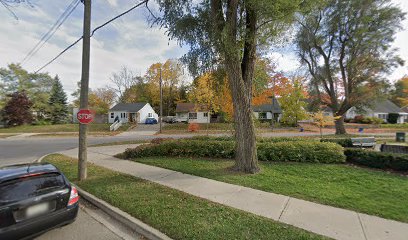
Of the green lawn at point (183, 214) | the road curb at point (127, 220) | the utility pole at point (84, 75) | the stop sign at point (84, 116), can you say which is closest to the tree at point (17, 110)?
the utility pole at point (84, 75)

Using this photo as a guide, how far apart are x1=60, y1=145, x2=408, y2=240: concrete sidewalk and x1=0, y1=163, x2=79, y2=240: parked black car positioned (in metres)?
2.81

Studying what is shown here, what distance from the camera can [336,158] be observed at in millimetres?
8289

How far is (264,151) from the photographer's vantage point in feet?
29.1

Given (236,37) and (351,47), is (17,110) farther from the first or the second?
(351,47)

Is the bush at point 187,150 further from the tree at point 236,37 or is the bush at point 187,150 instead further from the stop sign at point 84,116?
the stop sign at point 84,116

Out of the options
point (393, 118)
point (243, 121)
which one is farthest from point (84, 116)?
point (393, 118)

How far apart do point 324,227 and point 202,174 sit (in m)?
4.02

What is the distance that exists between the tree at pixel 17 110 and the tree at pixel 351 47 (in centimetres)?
4304

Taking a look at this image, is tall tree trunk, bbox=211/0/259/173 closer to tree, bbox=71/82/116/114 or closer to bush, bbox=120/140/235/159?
bush, bbox=120/140/235/159

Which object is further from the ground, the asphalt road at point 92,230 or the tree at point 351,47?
the tree at point 351,47

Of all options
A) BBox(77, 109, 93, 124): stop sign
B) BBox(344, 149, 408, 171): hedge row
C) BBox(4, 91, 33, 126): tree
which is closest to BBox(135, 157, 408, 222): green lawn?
BBox(344, 149, 408, 171): hedge row

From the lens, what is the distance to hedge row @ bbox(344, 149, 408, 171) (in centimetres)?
707

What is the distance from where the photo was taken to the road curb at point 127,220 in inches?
141

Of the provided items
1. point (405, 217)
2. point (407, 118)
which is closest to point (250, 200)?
point (405, 217)
